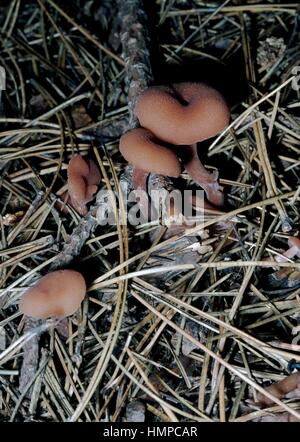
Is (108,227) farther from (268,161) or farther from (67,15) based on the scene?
(67,15)

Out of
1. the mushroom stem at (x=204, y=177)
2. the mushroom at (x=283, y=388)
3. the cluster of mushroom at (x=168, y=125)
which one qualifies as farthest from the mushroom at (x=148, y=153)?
the mushroom at (x=283, y=388)

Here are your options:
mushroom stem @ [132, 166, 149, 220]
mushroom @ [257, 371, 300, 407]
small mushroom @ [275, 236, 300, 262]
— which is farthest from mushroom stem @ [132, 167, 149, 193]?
mushroom @ [257, 371, 300, 407]

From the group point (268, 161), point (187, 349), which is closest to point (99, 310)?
point (187, 349)

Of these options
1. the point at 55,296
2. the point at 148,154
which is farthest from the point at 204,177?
the point at 55,296

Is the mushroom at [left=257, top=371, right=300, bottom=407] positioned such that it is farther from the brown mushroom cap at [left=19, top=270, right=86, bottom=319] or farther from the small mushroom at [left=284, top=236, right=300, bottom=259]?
the brown mushroom cap at [left=19, top=270, right=86, bottom=319]

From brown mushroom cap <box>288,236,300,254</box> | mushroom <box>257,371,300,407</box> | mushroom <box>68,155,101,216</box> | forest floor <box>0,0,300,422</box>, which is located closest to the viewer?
mushroom <box>257,371,300,407</box>
